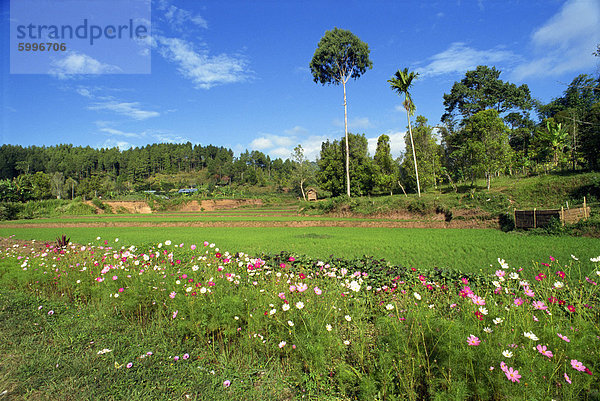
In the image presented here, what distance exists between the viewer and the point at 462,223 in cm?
1792

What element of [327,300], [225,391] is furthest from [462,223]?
[225,391]

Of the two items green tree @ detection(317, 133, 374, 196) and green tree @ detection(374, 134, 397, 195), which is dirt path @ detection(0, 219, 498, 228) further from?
green tree @ detection(317, 133, 374, 196)

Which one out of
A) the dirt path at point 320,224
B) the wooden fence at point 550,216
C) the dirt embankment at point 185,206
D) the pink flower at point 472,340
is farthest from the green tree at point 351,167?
the pink flower at point 472,340

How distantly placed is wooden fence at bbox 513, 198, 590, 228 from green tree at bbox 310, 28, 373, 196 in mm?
20613

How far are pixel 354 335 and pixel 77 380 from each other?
9.38 feet

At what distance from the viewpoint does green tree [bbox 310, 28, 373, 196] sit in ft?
111

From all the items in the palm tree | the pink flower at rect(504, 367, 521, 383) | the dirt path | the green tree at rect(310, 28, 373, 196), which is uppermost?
the green tree at rect(310, 28, 373, 196)

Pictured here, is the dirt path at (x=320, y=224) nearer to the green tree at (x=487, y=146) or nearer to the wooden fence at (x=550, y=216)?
the wooden fence at (x=550, y=216)

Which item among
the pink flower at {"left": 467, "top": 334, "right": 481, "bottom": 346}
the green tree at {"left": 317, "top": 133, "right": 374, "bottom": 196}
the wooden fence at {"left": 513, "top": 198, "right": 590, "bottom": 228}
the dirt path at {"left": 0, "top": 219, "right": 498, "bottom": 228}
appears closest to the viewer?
the pink flower at {"left": 467, "top": 334, "right": 481, "bottom": 346}

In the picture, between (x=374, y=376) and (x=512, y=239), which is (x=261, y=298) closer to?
(x=374, y=376)

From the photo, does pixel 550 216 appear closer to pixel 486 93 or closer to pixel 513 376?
pixel 513 376

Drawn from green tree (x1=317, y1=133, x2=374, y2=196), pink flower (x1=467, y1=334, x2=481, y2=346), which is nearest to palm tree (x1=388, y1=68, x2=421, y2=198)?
green tree (x1=317, y1=133, x2=374, y2=196)

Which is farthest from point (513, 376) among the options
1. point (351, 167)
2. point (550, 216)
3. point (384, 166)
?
point (351, 167)

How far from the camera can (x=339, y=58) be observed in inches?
1351
